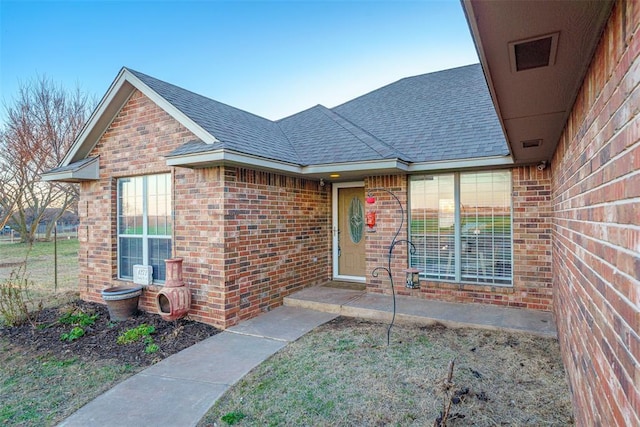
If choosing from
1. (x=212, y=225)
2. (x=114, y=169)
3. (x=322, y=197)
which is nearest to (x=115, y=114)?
(x=114, y=169)

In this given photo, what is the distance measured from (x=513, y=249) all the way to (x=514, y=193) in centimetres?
98

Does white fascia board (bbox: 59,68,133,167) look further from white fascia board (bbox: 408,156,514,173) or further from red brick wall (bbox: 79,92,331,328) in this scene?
white fascia board (bbox: 408,156,514,173)

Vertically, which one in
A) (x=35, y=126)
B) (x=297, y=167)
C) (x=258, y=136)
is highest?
(x=35, y=126)

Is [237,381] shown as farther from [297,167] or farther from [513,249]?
[513,249]

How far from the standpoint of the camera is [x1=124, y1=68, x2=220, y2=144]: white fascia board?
5.62m

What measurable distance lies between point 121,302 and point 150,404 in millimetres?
3134

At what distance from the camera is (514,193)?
604cm

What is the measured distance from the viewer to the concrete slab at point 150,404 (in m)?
3.22

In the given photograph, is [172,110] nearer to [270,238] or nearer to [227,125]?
[227,125]

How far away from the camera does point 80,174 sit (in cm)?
679

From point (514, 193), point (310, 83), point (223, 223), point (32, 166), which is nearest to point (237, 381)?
point (223, 223)

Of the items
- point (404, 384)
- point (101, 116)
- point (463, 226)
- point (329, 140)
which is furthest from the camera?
point (329, 140)

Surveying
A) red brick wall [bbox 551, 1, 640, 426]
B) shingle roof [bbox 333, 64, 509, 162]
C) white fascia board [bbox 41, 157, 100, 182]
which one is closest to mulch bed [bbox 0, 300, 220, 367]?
white fascia board [bbox 41, 157, 100, 182]

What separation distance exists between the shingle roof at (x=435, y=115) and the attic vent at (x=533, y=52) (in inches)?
150
